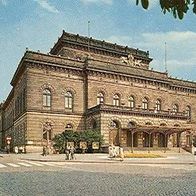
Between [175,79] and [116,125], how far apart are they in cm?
1999

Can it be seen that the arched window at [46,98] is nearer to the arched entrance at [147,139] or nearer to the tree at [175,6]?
the arched entrance at [147,139]

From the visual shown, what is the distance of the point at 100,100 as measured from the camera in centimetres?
5369

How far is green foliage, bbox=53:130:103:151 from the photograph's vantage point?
44.7 metres

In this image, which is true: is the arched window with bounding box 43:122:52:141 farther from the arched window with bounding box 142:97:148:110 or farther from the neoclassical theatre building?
the arched window with bounding box 142:97:148:110

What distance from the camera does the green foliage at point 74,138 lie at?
44.7 meters

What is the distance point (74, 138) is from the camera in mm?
45094

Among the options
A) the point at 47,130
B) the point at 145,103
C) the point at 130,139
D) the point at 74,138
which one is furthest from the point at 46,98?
the point at 145,103

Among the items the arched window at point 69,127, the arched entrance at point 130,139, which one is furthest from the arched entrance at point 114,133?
the arched window at point 69,127

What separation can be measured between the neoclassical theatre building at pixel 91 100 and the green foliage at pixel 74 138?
5.83 ft

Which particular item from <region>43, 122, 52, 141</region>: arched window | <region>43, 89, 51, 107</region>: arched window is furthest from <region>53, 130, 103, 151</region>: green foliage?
<region>43, 89, 51, 107</region>: arched window

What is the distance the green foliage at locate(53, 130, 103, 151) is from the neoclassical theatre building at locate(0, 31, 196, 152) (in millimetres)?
1777

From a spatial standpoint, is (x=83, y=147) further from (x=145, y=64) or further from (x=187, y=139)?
(x=145, y=64)

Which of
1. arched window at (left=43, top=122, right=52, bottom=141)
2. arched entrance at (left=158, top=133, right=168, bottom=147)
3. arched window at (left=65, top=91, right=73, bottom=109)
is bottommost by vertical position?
arched entrance at (left=158, top=133, right=168, bottom=147)

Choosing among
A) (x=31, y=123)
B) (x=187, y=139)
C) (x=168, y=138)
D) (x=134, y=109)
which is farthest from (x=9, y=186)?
(x=187, y=139)
